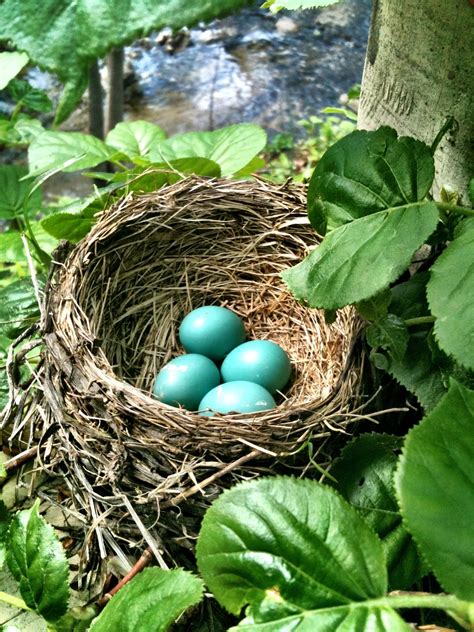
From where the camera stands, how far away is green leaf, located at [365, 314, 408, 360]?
3.01 feet

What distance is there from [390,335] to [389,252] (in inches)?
5.8

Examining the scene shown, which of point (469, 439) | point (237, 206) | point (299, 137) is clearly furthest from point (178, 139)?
point (299, 137)

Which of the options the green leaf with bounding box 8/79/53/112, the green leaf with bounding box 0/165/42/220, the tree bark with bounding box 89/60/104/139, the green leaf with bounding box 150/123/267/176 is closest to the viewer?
the green leaf with bounding box 150/123/267/176

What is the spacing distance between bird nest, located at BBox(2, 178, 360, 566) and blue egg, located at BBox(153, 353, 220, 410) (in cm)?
4

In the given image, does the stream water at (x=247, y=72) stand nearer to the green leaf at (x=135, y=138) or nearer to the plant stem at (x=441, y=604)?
the green leaf at (x=135, y=138)

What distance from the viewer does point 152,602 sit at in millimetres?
750

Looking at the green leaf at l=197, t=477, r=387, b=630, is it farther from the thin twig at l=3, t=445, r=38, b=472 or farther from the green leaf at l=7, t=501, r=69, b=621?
the thin twig at l=3, t=445, r=38, b=472

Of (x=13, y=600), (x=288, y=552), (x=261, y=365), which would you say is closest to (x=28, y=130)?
(x=261, y=365)

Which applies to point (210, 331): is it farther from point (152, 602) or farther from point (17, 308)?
point (152, 602)

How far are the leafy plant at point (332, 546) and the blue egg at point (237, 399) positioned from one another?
48 centimetres

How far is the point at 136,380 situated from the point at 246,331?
0.93ft

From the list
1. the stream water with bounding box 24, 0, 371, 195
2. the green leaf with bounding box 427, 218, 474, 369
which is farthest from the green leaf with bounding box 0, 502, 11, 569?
the stream water with bounding box 24, 0, 371, 195

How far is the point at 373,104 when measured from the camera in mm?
1110

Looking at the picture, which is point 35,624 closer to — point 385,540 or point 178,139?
point 385,540
